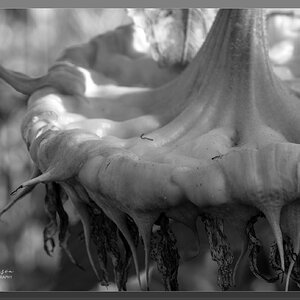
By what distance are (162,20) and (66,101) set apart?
0.85ft

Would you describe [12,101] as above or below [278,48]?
below

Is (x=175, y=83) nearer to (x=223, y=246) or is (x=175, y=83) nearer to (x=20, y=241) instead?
(x=223, y=246)

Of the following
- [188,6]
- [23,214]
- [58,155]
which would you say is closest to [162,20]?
[188,6]

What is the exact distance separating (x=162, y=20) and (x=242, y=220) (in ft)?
1.52

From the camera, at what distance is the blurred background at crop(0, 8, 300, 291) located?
1138 millimetres

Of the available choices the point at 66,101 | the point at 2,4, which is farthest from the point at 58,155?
the point at 2,4

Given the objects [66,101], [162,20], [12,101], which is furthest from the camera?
→ [12,101]

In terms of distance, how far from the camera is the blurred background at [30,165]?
3.73 ft

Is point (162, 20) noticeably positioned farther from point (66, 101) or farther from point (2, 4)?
point (2, 4)

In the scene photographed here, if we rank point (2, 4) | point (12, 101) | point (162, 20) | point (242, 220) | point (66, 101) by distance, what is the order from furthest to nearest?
point (12, 101) → point (2, 4) → point (162, 20) → point (66, 101) → point (242, 220)

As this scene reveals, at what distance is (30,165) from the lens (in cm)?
125

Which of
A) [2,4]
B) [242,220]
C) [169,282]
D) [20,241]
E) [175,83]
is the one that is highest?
[2,4]

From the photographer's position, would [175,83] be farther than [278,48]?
No

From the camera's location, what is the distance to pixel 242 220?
1.81 ft
